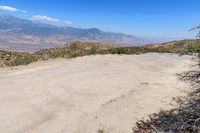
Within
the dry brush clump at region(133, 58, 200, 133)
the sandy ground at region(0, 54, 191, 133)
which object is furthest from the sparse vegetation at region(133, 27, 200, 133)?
the sandy ground at region(0, 54, 191, 133)

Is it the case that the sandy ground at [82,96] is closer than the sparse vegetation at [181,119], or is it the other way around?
→ the sparse vegetation at [181,119]

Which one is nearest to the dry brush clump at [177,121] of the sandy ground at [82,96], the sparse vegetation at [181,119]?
the sparse vegetation at [181,119]

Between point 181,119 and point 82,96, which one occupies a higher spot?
point 181,119

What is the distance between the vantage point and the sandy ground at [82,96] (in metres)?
14.3

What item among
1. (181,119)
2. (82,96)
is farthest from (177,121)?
(82,96)

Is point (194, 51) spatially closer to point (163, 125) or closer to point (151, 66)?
point (163, 125)

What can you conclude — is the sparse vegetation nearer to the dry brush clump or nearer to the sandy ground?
the dry brush clump

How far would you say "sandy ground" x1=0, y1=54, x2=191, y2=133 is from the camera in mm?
14266

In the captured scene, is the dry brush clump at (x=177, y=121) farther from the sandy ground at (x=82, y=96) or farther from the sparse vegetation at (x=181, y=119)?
the sandy ground at (x=82, y=96)

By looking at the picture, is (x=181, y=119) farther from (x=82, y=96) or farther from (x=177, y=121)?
(x=82, y=96)

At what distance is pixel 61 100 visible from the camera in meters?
18.0

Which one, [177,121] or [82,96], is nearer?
[177,121]

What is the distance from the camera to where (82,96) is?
19.0 m

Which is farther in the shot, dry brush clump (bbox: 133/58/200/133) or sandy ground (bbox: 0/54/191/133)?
sandy ground (bbox: 0/54/191/133)
